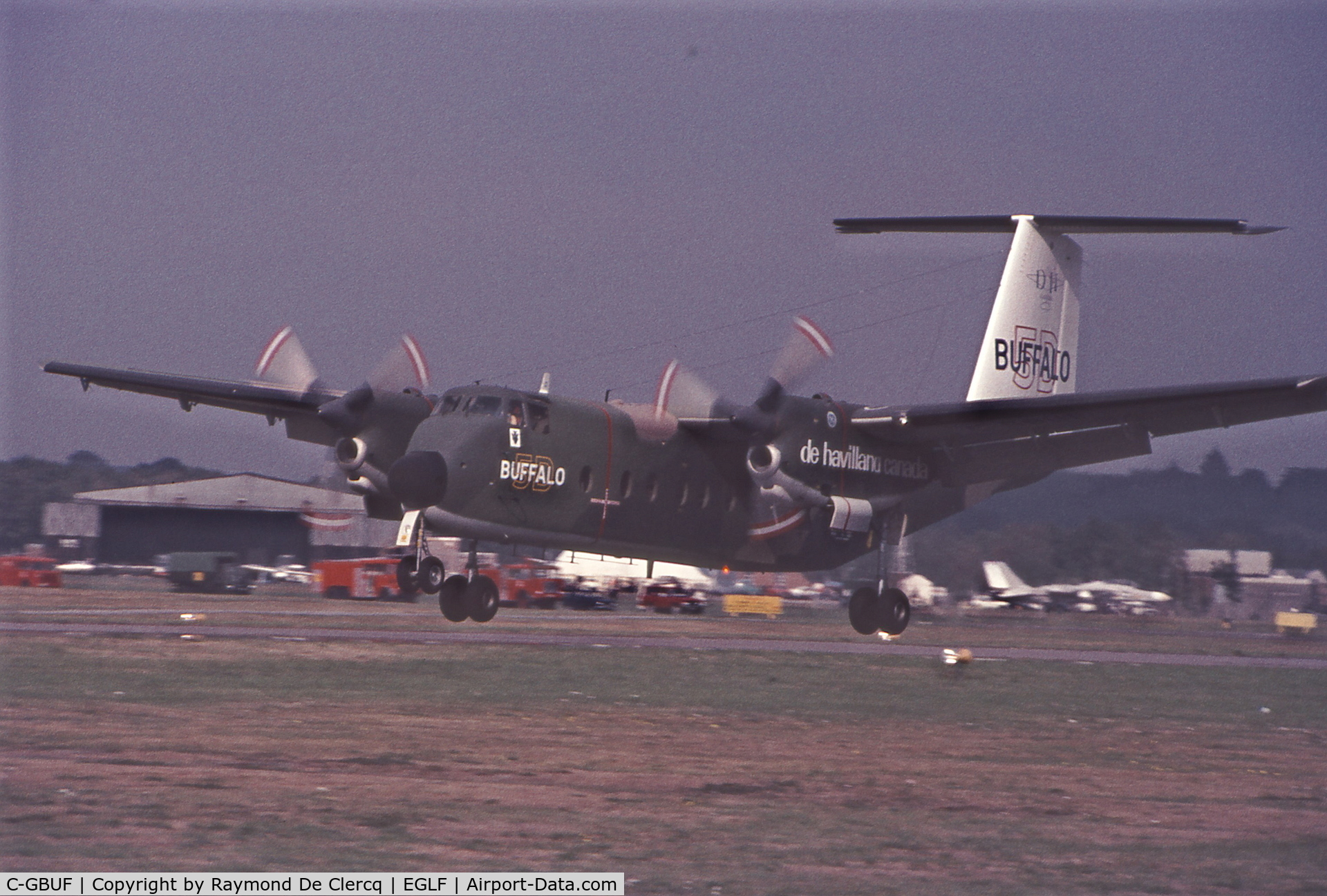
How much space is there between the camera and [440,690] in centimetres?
2034

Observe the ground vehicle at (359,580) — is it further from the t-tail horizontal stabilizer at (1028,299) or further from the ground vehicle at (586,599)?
the t-tail horizontal stabilizer at (1028,299)

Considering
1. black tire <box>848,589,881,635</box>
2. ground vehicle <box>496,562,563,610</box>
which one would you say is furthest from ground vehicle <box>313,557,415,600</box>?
black tire <box>848,589,881,635</box>

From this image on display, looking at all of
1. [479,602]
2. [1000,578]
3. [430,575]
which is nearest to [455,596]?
[479,602]

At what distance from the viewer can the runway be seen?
28.8m

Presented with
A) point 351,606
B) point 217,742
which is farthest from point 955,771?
point 351,606

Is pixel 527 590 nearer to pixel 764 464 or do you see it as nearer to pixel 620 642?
pixel 620 642

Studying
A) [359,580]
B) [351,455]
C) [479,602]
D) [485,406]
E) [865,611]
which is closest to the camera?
[485,406]

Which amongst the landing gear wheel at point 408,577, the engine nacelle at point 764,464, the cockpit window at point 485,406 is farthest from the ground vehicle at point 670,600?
the cockpit window at point 485,406

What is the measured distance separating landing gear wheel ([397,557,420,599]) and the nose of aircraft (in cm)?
226

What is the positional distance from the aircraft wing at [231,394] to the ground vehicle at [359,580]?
27.4m

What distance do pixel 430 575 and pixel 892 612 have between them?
9.65 meters

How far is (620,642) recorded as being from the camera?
3081cm

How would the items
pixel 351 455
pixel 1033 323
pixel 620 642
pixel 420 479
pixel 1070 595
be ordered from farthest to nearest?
1. pixel 1070 595
2. pixel 620 642
3. pixel 1033 323
4. pixel 351 455
5. pixel 420 479

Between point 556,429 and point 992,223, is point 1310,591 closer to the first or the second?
point 992,223
